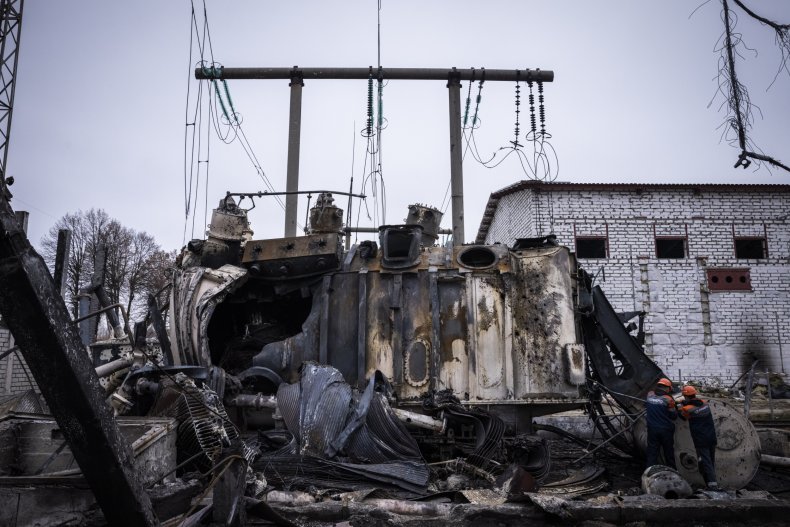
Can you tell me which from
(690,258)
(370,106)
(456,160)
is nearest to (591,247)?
(690,258)

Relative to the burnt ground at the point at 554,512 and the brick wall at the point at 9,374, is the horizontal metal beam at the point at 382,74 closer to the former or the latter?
the burnt ground at the point at 554,512

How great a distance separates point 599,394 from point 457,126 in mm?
6276

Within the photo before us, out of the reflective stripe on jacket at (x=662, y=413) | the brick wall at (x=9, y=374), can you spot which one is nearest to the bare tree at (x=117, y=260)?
the brick wall at (x=9, y=374)

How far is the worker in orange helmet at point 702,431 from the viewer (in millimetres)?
6250

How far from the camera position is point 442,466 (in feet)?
21.2

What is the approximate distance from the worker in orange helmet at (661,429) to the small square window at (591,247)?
1357 centimetres

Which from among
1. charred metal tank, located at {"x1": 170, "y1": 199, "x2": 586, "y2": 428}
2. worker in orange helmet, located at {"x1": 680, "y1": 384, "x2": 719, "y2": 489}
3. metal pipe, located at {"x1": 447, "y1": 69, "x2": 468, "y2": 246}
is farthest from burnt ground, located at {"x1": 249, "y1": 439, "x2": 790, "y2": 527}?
metal pipe, located at {"x1": 447, "y1": 69, "x2": 468, "y2": 246}

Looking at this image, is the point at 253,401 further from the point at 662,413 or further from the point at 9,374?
the point at 9,374

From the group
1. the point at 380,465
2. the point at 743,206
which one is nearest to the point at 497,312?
the point at 380,465

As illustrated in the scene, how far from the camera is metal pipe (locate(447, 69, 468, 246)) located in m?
11.5

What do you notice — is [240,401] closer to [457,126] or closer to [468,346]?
[468,346]

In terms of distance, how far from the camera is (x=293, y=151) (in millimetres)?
12164

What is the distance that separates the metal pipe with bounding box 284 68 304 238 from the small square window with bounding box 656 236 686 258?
1270cm

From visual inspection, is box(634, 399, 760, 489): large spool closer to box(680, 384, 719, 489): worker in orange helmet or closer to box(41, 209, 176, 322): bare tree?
box(680, 384, 719, 489): worker in orange helmet
